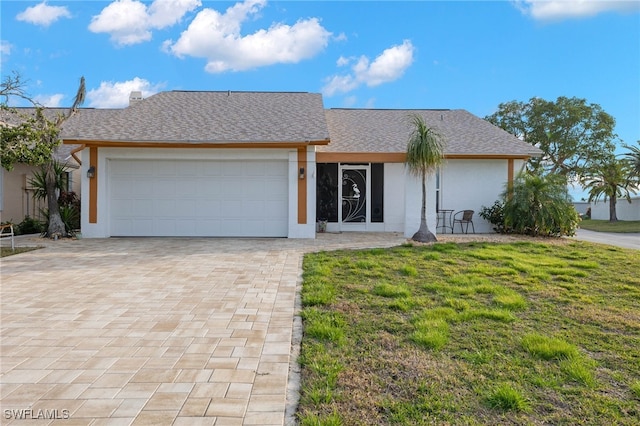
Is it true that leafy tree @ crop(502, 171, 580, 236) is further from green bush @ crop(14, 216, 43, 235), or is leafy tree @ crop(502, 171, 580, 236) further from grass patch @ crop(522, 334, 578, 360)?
green bush @ crop(14, 216, 43, 235)

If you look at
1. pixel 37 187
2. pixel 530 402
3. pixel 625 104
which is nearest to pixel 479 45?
pixel 625 104

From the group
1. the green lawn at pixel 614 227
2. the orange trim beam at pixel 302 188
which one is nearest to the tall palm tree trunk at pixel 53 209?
the orange trim beam at pixel 302 188

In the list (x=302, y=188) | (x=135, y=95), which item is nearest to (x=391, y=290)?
(x=302, y=188)

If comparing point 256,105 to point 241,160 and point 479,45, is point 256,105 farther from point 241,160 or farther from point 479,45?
point 479,45

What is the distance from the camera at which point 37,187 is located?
12.4 meters

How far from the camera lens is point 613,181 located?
26.6 meters

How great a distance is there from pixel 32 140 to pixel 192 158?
162 inches

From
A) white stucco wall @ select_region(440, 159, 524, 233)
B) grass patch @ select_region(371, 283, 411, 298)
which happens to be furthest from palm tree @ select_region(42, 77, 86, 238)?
white stucco wall @ select_region(440, 159, 524, 233)

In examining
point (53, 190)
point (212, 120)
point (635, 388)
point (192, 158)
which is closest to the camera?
point (635, 388)

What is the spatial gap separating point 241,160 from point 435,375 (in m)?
10.0

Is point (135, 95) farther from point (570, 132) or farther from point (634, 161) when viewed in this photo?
point (634, 161)

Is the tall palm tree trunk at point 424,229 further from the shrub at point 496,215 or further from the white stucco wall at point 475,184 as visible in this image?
the shrub at point 496,215

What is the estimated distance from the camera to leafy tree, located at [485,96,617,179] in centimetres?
2883

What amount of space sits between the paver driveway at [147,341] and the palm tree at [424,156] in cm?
508
